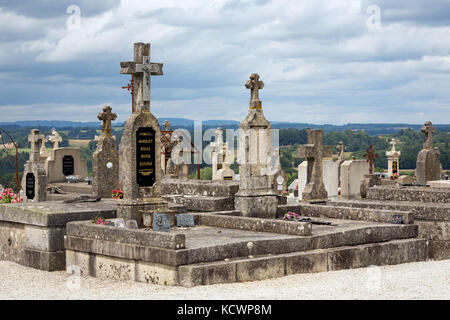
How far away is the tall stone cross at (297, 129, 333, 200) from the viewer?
19.1 metres

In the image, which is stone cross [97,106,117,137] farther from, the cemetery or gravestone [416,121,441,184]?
gravestone [416,121,441,184]

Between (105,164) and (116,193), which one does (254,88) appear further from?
(105,164)

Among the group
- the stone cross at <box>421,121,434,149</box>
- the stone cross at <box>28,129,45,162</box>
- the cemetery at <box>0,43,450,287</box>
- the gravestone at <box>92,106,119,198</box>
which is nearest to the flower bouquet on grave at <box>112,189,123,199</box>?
the cemetery at <box>0,43,450,287</box>

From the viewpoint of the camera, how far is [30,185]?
71.2ft

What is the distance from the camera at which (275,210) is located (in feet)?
55.2

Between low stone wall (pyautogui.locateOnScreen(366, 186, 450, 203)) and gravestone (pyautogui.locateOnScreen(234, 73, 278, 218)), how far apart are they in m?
2.96

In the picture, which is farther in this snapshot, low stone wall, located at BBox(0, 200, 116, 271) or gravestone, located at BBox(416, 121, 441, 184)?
gravestone, located at BBox(416, 121, 441, 184)

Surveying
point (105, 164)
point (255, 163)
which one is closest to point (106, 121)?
point (105, 164)

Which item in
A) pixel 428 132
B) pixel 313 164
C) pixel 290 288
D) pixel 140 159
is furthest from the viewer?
pixel 428 132

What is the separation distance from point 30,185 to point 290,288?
522 inches

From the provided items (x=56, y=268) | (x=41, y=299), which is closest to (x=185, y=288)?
(x=41, y=299)

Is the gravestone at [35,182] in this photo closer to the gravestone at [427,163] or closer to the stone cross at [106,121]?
the stone cross at [106,121]

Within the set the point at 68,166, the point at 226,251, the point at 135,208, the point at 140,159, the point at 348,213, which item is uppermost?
the point at 140,159

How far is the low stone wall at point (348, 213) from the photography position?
14.7 meters
